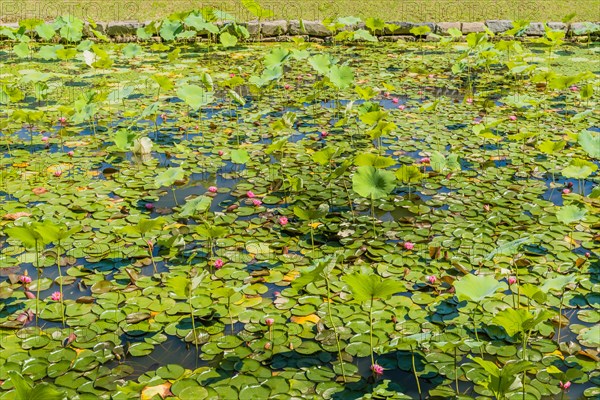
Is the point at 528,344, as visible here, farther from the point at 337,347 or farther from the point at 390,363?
the point at 337,347

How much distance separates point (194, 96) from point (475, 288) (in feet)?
10.2

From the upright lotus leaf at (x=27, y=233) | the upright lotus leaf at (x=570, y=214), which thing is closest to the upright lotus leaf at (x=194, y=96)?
the upright lotus leaf at (x=27, y=233)

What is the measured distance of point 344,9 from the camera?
30.1ft

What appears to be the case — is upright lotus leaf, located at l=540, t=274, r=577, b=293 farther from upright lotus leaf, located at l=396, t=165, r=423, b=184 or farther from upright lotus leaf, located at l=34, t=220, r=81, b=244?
upright lotus leaf, located at l=34, t=220, r=81, b=244

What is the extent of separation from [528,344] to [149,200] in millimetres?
2283

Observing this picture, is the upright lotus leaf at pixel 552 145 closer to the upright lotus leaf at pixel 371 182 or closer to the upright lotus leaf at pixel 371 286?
the upright lotus leaf at pixel 371 182

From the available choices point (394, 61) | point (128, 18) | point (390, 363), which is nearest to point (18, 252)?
point (390, 363)

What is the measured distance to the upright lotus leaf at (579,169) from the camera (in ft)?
12.2

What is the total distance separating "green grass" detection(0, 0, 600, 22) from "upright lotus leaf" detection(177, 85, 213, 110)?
13.9ft

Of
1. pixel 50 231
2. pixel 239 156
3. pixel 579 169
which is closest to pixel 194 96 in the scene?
pixel 239 156

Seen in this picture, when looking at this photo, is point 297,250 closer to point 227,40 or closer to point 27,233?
point 27,233

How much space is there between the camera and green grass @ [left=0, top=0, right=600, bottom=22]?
8852 mm

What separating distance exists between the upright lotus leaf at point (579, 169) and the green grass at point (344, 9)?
5.65m

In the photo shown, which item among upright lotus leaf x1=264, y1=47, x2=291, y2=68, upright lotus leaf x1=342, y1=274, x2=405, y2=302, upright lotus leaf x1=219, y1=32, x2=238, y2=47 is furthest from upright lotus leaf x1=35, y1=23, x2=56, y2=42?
upright lotus leaf x1=342, y1=274, x2=405, y2=302
